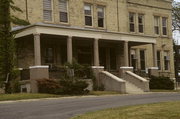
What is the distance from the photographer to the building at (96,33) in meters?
28.0

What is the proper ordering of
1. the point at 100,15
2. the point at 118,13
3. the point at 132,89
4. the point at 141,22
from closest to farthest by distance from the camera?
the point at 132,89 < the point at 100,15 < the point at 118,13 < the point at 141,22

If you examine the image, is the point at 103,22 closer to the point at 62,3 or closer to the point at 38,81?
the point at 62,3

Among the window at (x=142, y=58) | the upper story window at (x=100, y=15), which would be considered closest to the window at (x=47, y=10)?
the upper story window at (x=100, y=15)

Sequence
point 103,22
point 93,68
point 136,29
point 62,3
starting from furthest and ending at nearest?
1. point 136,29
2. point 103,22
3. point 62,3
4. point 93,68

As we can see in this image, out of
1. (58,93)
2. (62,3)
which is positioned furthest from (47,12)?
(58,93)

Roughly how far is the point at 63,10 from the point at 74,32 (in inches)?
170

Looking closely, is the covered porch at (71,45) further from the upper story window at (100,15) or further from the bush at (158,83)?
the bush at (158,83)

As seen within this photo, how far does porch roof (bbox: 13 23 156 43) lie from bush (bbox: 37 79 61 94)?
133 inches

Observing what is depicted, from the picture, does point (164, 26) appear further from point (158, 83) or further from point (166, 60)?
point (158, 83)

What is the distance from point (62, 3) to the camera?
31.3 meters

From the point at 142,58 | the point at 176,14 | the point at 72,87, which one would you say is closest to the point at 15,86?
the point at 72,87

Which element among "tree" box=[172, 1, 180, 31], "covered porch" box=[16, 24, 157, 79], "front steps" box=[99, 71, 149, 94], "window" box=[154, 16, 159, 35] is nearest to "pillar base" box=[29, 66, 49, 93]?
"covered porch" box=[16, 24, 157, 79]

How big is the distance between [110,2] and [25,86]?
41.5 ft

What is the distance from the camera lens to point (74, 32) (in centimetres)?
2770
